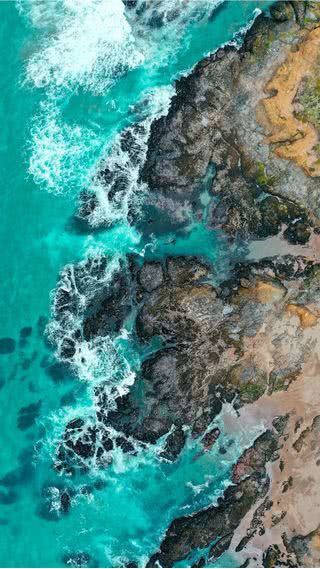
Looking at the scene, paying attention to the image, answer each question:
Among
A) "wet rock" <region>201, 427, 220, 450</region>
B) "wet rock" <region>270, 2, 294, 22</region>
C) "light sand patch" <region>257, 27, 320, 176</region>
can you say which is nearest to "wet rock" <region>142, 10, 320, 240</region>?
"wet rock" <region>270, 2, 294, 22</region>

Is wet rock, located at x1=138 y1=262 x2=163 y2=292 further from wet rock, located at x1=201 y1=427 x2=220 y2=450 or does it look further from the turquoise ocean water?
wet rock, located at x1=201 y1=427 x2=220 y2=450

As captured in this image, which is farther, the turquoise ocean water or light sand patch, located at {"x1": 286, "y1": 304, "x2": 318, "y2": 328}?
the turquoise ocean water

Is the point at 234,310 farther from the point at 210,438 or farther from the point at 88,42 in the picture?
the point at 88,42

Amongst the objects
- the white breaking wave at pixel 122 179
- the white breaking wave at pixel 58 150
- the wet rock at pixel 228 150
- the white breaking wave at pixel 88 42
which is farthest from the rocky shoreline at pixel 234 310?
the white breaking wave at pixel 88 42

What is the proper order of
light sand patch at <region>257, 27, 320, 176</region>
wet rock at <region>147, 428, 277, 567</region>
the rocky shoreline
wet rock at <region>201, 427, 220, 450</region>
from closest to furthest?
1. light sand patch at <region>257, 27, 320, 176</region>
2. the rocky shoreline
3. wet rock at <region>147, 428, 277, 567</region>
4. wet rock at <region>201, 427, 220, 450</region>

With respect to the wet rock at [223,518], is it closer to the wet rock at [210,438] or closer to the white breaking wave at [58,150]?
the wet rock at [210,438]

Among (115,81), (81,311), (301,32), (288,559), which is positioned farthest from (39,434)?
(301,32)
